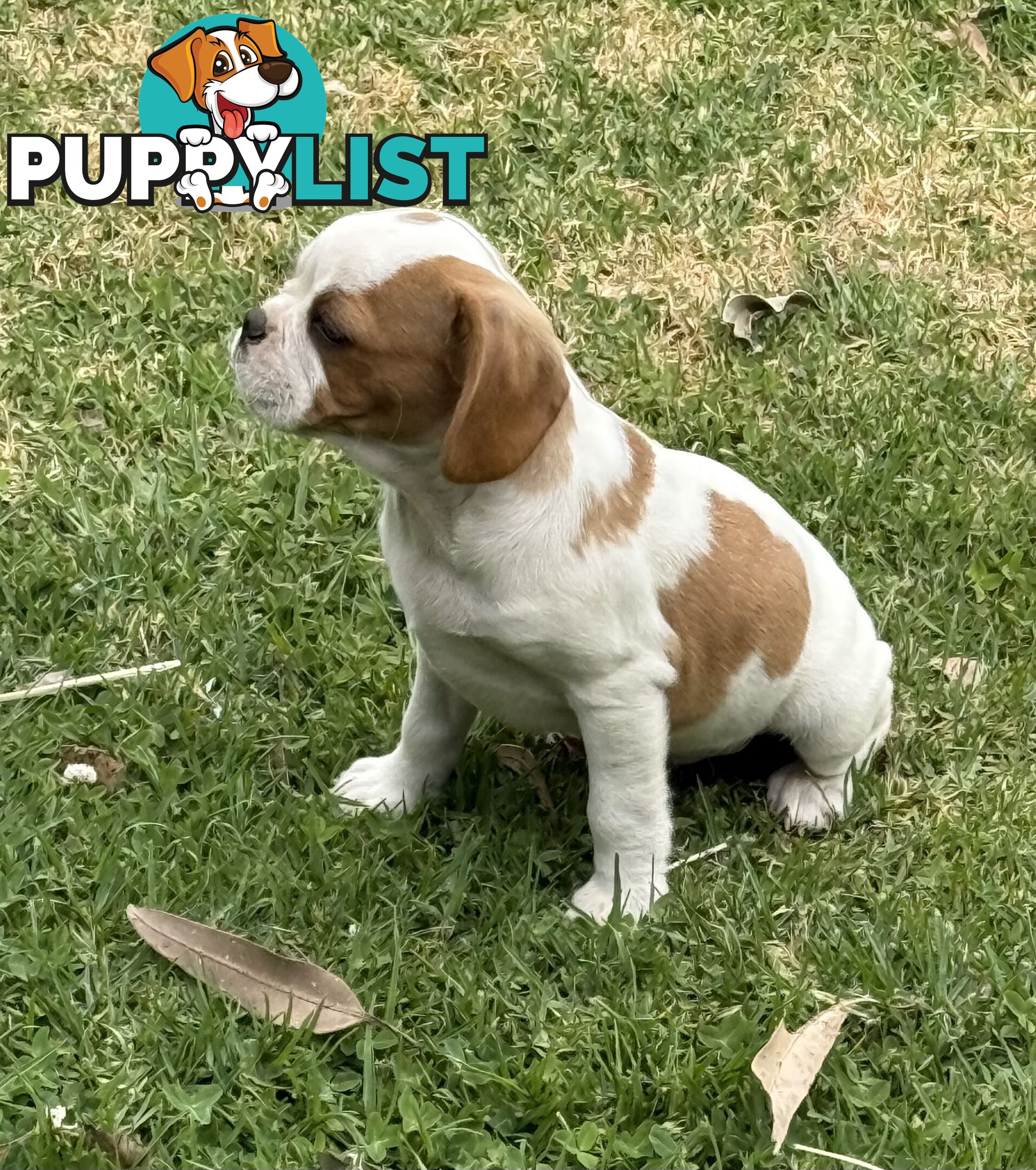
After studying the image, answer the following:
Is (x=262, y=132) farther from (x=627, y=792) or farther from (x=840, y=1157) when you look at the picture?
(x=840, y=1157)

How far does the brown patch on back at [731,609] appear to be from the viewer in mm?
3547

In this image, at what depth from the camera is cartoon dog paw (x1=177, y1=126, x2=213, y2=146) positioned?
6480mm

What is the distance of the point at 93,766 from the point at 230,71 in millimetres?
3940

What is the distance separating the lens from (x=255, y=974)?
11.1ft

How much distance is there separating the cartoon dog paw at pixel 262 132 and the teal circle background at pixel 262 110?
0.07 ft

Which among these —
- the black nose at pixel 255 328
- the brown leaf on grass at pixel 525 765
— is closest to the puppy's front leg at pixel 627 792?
the brown leaf on grass at pixel 525 765

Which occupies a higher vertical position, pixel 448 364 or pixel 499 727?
pixel 448 364

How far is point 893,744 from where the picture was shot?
14.1ft

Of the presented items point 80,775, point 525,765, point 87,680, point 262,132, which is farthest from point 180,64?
point 525,765

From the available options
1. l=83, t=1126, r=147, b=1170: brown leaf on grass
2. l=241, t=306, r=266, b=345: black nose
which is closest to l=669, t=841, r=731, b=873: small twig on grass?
l=83, t=1126, r=147, b=1170: brown leaf on grass

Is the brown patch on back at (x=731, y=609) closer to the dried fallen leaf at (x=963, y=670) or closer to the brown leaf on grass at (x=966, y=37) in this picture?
the dried fallen leaf at (x=963, y=670)

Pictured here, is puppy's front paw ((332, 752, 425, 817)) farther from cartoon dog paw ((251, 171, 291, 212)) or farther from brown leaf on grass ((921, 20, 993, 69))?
brown leaf on grass ((921, 20, 993, 69))

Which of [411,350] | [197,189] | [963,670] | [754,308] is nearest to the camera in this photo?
[411,350]

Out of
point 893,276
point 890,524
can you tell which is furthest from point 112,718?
point 893,276
